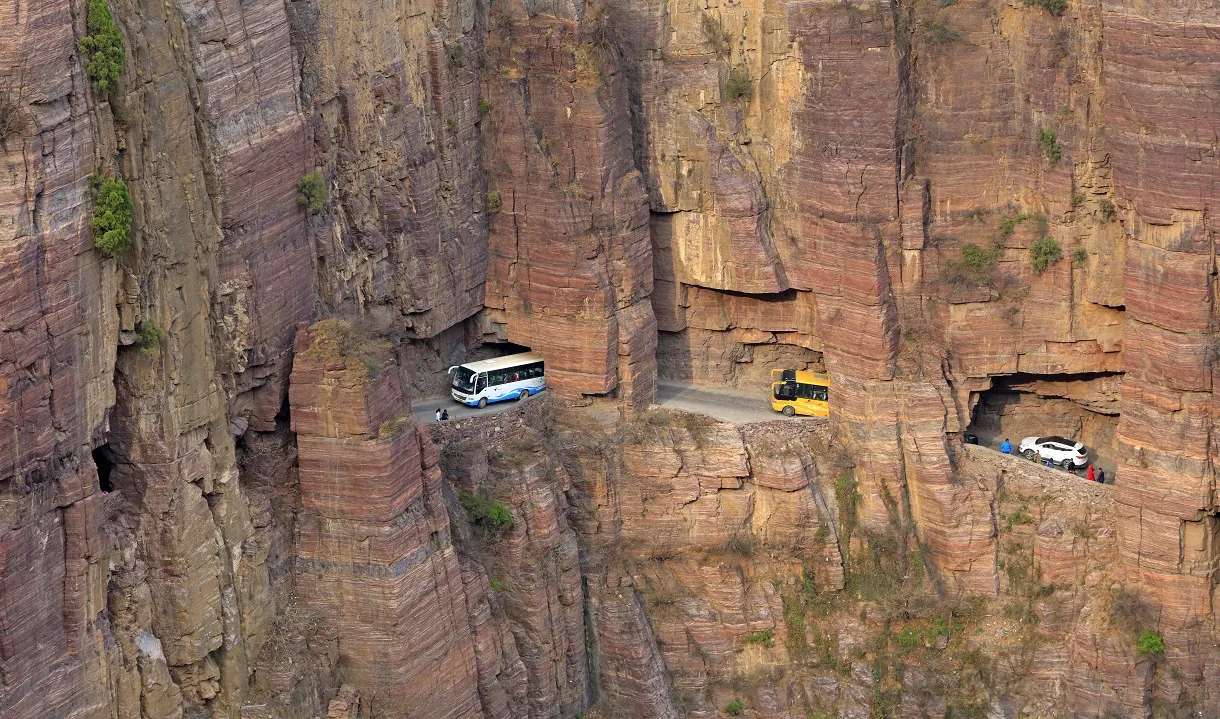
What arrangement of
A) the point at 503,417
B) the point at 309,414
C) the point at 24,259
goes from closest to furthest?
the point at 24,259 < the point at 309,414 < the point at 503,417

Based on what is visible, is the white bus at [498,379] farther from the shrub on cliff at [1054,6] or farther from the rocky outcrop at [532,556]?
the shrub on cliff at [1054,6]

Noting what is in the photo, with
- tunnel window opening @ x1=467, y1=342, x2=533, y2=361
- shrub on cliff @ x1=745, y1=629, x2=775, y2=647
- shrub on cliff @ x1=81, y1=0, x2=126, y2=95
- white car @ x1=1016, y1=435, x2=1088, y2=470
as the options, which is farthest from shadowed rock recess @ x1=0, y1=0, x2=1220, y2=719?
shrub on cliff @ x1=81, y1=0, x2=126, y2=95

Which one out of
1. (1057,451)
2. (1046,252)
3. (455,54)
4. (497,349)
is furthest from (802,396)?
(455,54)

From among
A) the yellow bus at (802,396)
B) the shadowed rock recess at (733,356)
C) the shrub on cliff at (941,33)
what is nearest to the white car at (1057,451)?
the shadowed rock recess at (733,356)

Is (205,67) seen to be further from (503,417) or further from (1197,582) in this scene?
(1197,582)

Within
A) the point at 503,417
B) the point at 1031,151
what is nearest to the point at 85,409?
the point at 503,417

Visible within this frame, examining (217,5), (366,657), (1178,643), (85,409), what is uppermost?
(217,5)
